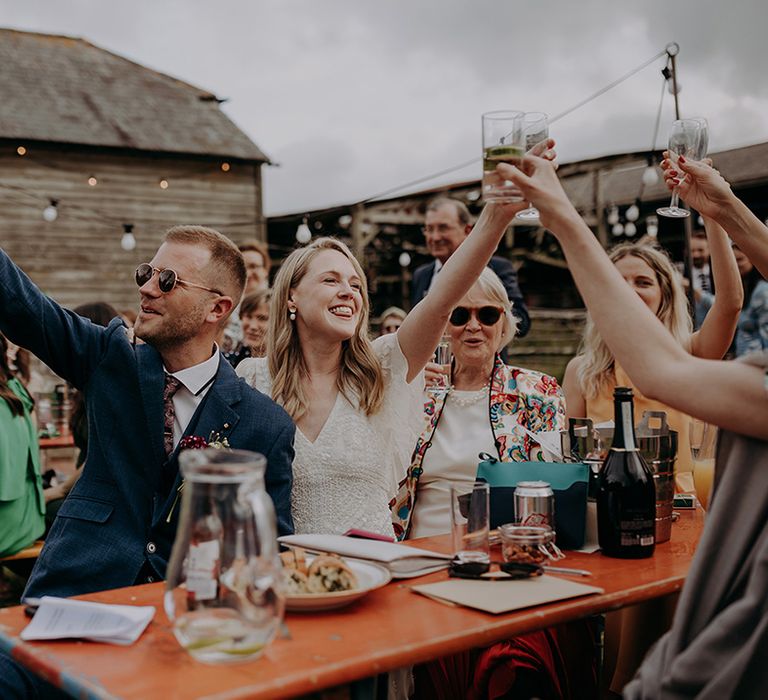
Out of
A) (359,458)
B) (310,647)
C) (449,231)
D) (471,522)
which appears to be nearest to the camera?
(310,647)

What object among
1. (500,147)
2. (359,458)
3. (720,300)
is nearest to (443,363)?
(359,458)

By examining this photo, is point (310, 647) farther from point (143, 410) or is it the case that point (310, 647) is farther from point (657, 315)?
point (657, 315)

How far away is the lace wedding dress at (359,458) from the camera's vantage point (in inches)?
112

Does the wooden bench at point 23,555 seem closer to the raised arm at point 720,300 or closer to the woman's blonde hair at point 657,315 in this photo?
the woman's blonde hair at point 657,315

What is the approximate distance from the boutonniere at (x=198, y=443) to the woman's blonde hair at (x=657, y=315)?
1902 mm

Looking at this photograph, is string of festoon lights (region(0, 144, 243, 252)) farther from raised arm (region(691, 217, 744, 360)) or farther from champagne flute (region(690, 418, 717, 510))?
champagne flute (region(690, 418, 717, 510))

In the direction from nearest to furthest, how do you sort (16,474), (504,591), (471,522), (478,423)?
(504,591), (471,522), (478,423), (16,474)

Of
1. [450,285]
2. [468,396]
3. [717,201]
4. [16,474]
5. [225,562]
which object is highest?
[717,201]

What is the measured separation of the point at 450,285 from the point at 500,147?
86 cm

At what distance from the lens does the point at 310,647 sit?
57.5 inches

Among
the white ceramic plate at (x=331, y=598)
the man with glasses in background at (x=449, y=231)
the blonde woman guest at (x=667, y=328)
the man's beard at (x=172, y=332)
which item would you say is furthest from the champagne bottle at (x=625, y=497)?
the man with glasses in background at (x=449, y=231)

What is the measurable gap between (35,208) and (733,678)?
18.0m

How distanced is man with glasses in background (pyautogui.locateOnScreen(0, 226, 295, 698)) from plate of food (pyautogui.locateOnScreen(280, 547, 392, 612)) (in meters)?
0.69

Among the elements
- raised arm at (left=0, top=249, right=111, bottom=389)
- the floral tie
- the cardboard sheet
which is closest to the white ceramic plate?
the cardboard sheet
